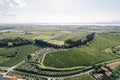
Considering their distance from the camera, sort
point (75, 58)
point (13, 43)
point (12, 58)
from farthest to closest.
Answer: point (13, 43) → point (12, 58) → point (75, 58)

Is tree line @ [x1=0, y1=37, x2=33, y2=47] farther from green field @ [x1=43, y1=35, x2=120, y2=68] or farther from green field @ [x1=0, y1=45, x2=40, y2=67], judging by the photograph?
green field @ [x1=43, y1=35, x2=120, y2=68]

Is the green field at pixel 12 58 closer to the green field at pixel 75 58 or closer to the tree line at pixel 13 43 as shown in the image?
the green field at pixel 75 58

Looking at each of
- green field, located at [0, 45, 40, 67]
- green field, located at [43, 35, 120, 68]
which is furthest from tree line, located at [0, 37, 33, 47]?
green field, located at [43, 35, 120, 68]

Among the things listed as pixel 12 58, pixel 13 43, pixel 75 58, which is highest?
pixel 13 43

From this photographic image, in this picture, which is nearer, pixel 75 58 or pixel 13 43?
pixel 75 58

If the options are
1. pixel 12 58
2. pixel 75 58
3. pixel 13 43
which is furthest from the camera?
pixel 13 43

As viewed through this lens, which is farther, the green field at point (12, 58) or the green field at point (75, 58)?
the green field at point (12, 58)

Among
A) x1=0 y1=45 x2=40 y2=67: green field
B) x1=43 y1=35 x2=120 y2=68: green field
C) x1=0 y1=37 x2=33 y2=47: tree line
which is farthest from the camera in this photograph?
x1=0 y1=37 x2=33 y2=47: tree line

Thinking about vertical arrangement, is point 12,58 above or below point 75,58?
below

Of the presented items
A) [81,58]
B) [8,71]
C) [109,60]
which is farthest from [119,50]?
[8,71]

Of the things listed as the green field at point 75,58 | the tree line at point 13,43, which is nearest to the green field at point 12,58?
A: the green field at point 75,58

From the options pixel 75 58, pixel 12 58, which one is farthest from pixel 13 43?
pixel 75 58

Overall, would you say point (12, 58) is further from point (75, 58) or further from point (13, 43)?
point (75, 58)
